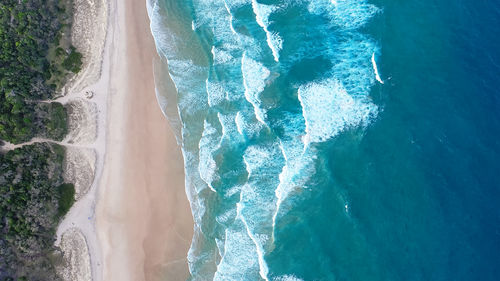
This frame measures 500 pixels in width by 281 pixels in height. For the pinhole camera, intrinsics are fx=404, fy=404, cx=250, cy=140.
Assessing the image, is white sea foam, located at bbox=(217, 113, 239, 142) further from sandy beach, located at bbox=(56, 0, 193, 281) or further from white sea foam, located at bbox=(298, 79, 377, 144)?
white sea foam, located at bbox=(298, 79, 377, 144)

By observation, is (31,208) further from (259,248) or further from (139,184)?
(259,248)

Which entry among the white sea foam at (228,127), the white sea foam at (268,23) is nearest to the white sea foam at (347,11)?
the white sea foam at (268,23)

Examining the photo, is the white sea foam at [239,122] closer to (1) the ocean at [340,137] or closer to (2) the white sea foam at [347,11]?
(1) the ocean at [340,137]

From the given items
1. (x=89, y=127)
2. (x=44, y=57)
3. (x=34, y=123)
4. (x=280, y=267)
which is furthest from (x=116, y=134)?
(x=280, y=267)

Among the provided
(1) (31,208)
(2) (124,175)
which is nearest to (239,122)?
(2) (124,175)

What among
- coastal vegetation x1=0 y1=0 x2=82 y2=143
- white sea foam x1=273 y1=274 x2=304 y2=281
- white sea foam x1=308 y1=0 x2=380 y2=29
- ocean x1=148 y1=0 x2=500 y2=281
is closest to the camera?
ocean x1=148 y1=0 x2=500 y2=281

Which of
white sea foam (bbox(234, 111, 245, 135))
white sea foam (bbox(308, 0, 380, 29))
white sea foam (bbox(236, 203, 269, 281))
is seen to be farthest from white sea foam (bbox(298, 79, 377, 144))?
white sea foam (bbox(236, 203, 269, 281))
